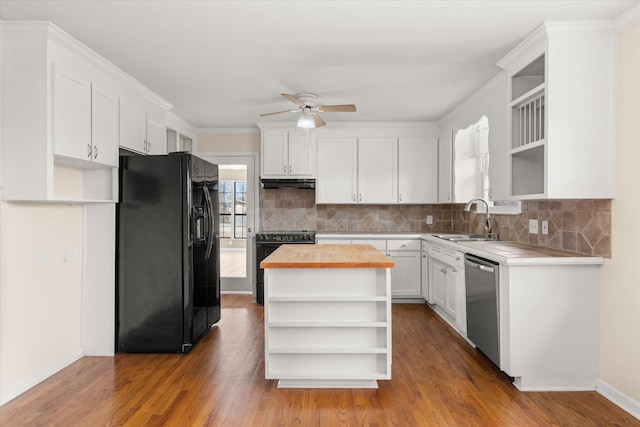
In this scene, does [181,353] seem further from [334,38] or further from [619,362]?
[619,362]

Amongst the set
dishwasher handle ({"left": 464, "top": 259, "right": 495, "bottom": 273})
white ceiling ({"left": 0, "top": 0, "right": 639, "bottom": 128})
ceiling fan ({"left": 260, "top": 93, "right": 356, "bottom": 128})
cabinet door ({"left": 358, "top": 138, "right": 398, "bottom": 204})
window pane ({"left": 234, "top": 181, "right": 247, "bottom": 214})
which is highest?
white ceiling ({"left": 0, "top": 0, "right": 639, "bottom": 128})

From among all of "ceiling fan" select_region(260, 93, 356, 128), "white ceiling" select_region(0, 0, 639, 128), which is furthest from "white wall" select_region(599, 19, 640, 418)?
"ceiling fan" select_region(260, 93, 356, 128)

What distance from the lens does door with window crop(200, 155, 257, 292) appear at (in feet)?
19.3

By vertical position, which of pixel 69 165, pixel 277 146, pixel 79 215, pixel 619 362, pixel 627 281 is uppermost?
pixel 277 146

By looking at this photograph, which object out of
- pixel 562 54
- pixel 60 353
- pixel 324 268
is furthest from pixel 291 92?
pixel 60 353

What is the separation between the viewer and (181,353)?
3.55m

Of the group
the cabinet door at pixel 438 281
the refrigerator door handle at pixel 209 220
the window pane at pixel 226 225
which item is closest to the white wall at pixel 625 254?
the cabinet door at pixel 438 281

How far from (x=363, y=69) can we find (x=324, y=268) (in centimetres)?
173

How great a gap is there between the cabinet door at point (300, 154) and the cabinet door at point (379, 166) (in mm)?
673

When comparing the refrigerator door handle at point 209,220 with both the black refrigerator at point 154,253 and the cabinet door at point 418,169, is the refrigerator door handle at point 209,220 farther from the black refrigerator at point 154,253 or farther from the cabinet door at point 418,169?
the cabinet door at point 418,169

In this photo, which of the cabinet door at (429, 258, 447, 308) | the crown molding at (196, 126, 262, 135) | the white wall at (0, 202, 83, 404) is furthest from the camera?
the crown molding at (196, 126, 262, 135)

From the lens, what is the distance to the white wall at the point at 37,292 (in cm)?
273

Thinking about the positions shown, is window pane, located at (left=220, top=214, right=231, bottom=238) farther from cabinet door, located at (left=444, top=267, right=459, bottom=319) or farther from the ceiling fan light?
cabinet door, located at (left=444, top=267, right=459, bottom=319)

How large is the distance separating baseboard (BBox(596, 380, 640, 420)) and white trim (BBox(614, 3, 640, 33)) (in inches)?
89.0
